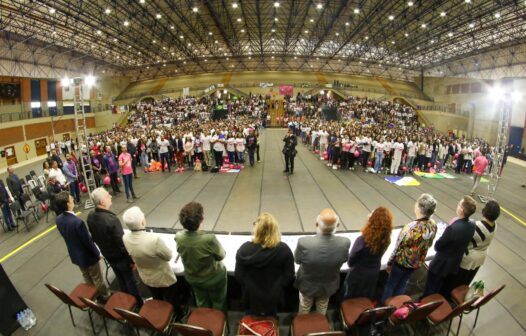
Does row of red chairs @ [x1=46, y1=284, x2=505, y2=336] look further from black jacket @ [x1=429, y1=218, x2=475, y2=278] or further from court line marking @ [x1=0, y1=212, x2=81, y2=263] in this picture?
court line marking @ [x1=0, y1=212, x2=81, y2=263]

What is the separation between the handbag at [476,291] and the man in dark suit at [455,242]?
28 centimetres

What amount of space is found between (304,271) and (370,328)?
1098 mm

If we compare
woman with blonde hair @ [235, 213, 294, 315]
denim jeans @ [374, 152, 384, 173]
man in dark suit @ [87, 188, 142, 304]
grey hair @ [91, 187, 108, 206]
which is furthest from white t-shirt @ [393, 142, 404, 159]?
grey hair @ [91, 187, 108, 206]

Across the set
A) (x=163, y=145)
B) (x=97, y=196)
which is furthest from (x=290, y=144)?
(x=97, y=196)

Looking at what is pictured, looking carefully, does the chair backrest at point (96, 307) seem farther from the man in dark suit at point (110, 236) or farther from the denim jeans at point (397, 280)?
the denim jeans at point (397, 280)

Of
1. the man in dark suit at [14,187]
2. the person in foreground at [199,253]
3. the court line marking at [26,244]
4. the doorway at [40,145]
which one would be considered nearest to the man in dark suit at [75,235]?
the person in foreground at [199,253]

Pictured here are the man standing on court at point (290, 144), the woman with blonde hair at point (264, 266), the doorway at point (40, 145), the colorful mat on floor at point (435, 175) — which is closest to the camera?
the woman with blonde hair at point (264, 266)

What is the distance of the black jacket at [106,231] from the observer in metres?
3.44

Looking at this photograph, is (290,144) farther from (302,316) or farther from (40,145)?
(40,145)

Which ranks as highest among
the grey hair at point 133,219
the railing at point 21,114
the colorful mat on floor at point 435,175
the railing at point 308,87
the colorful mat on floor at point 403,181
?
the railing at point 308,87

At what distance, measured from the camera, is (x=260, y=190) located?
367 inches

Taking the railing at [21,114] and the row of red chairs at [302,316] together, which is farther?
the railing at [21,114]

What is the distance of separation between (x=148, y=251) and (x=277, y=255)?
1.48m

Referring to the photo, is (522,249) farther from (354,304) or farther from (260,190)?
(260,190)
